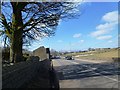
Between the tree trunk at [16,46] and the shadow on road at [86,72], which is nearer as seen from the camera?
the shadow on road at [86,72]

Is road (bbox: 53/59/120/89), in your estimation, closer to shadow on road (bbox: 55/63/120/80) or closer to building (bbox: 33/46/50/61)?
shadow on road (bbox: 55/63/120/80)

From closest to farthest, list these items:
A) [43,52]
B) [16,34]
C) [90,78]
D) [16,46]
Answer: [90,78], [16,34], [16,46], [43,52]

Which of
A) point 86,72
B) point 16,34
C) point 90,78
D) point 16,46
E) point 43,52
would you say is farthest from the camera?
point 43,52

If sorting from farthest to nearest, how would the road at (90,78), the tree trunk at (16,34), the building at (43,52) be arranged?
1. the building at (43,52)
2. the tree trunk at (16,34)
3. the road at (90,78)

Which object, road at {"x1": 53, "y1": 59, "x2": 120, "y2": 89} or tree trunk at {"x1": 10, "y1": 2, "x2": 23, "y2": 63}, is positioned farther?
tree trunk at {"x1": 10, "y1": 2, "x2": 23, "y2": 63}

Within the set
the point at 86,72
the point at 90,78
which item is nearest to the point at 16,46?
the point at 86,72

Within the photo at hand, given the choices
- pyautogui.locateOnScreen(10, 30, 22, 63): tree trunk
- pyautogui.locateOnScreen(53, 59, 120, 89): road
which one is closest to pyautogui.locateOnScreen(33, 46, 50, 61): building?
pyautogui.locateOnScreen(53, 59, 120, 89): road

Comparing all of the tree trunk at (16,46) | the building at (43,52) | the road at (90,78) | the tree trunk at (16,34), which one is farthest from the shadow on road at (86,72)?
the tree trunk at (16,34)

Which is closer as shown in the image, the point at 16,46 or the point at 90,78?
the point at 90,78

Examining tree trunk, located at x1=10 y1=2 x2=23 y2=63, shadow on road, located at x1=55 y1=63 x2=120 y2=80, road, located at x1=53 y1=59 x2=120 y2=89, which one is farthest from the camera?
tree trunk, located at x1=10 y1=2 x2=23 y2=63

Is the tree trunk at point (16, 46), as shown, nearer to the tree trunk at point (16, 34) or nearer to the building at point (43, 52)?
the tree trunk at point (16, 34)

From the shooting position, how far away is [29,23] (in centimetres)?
2894

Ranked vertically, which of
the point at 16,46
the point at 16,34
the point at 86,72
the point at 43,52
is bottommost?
the point at 86,72

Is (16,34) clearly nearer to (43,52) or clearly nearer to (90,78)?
(90,78)
